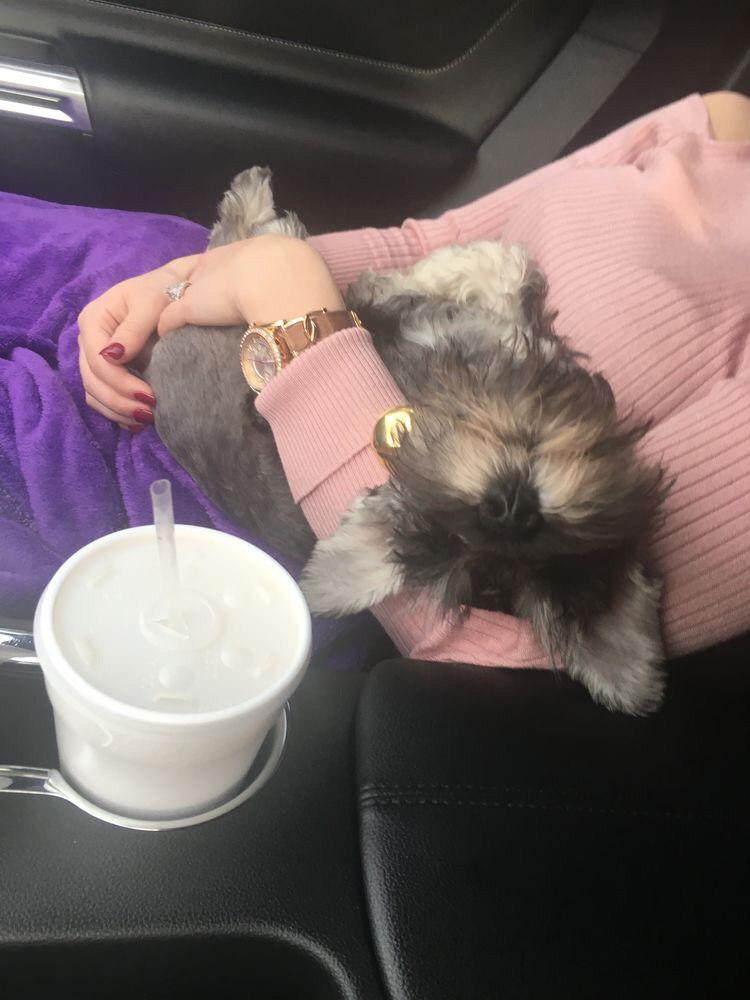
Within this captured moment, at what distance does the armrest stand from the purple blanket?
1.09 feet

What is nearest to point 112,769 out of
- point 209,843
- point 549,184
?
point 209,843

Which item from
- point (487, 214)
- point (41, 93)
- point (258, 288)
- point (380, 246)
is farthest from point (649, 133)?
point (41, 93)

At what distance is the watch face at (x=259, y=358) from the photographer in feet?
3.66

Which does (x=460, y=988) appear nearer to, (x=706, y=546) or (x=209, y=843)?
(x=209, y=843)

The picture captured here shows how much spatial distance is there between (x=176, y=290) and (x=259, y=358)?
279 millimetres

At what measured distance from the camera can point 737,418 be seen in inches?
37.7

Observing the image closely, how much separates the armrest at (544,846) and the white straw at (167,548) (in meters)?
0.23

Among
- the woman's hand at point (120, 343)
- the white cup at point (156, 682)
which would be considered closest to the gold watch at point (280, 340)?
the woman's hand at point (120, 343)

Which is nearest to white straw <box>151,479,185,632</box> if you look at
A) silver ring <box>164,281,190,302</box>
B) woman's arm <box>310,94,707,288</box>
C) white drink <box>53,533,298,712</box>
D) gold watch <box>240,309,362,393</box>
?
white drink <box>53,533,298,712</box>

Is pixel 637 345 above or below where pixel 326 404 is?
above

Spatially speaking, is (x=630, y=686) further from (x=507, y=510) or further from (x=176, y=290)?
(x=176, y=290)

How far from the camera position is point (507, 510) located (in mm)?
821

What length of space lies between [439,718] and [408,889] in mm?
156

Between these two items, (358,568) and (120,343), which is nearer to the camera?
(358,568)
